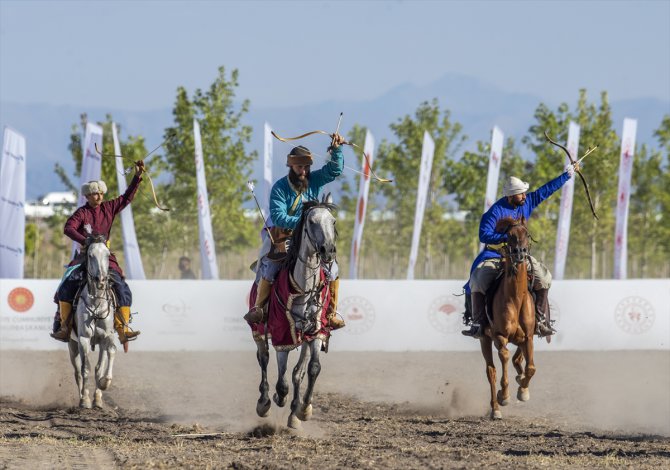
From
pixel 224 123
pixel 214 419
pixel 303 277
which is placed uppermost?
pixel 224 123

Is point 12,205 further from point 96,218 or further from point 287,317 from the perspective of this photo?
point 287,317

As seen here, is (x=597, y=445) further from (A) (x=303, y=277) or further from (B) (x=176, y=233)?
(B) (x=176, y=233)

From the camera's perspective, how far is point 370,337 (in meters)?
21.6

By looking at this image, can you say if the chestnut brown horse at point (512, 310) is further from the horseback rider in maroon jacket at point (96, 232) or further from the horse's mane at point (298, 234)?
the horseback rider in maroon jacket at point (96, 232)

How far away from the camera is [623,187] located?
27438 millimetres

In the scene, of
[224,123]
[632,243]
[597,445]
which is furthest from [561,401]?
[632,243]

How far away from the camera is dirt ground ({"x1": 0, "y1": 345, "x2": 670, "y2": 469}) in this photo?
33.0 feet

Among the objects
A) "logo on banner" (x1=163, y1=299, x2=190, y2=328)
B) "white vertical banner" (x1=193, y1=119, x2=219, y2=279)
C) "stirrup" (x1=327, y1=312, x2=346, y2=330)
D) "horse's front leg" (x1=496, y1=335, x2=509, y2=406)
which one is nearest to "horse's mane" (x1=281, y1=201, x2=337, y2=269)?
"stirrup" (x1=327, y1=312, x2=346, y2=330)

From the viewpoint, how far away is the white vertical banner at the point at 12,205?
960 inches

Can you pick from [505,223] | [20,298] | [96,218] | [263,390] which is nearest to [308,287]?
[263,390]

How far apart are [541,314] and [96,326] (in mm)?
5344

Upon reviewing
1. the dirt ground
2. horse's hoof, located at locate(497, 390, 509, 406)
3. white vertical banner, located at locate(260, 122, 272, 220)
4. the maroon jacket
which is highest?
white vertical banner, located at locate(260, 122, 272, 220)

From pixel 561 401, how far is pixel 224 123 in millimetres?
25096

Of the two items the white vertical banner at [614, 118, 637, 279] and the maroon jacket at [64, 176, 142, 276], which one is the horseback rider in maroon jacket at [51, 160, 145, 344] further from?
the white vertical banner at [614, 118, 637, 279]
